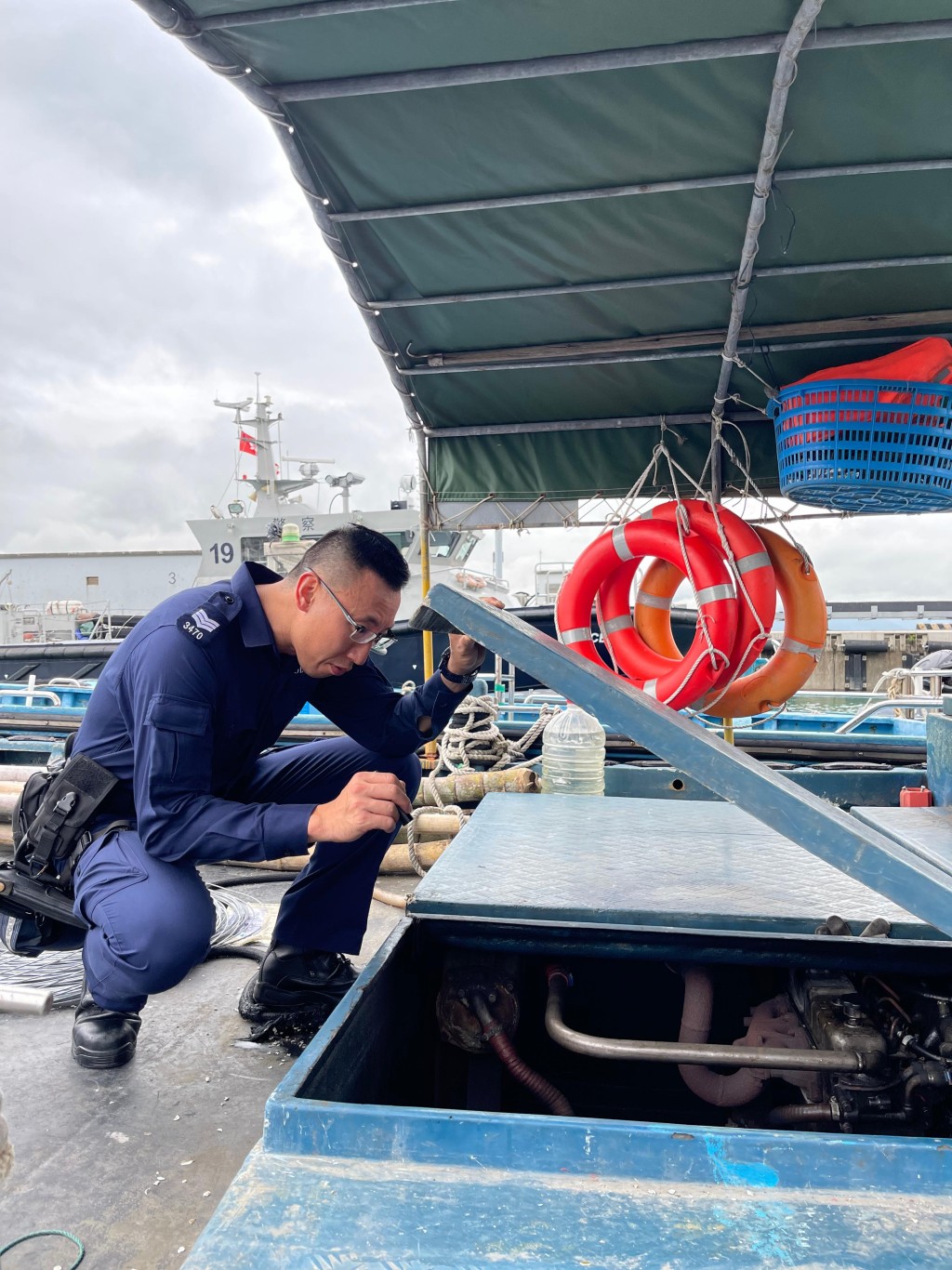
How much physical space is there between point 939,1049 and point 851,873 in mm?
549

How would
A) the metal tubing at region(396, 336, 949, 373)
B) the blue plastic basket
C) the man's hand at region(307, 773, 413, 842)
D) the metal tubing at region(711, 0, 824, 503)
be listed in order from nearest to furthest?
the man's hand at region(307, 773, 413, 842), the metal tubing at region(711, 0, 824, 503), the blue plastic basket, the metal tubing at region(396, 336, 949, 373)

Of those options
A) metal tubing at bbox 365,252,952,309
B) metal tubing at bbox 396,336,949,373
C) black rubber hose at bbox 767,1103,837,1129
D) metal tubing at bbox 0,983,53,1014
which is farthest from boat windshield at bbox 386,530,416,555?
black rubber hose at bbox 767,1103,837,1129

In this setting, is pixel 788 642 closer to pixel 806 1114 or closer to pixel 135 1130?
pixel 806 1114

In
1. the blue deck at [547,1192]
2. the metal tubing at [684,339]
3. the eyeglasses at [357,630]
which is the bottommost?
the blue deck at [547,1192]

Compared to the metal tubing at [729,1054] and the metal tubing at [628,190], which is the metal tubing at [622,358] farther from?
the metal tubing at [729,1054]

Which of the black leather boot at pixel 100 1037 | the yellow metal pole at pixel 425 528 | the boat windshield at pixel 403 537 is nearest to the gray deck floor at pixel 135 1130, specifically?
the black leather boot at pixel 100 1037

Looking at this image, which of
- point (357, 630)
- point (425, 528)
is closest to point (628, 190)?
point (357, 630)

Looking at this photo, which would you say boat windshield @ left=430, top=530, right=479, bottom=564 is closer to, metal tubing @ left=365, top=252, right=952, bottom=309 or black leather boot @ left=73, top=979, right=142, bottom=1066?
metal tubing @ left=365, top=252, right=952, bottom=309

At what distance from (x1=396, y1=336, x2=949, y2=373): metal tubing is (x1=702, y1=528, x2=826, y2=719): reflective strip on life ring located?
89 cm

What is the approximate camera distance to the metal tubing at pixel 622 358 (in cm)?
335

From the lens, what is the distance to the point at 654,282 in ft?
9.91

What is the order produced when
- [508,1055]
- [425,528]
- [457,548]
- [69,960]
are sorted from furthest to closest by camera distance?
[457,548] < [425,528] < [69,960] < [508,1055]

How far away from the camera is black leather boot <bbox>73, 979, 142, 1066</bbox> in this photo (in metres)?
2.10

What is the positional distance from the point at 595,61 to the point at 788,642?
258cm
